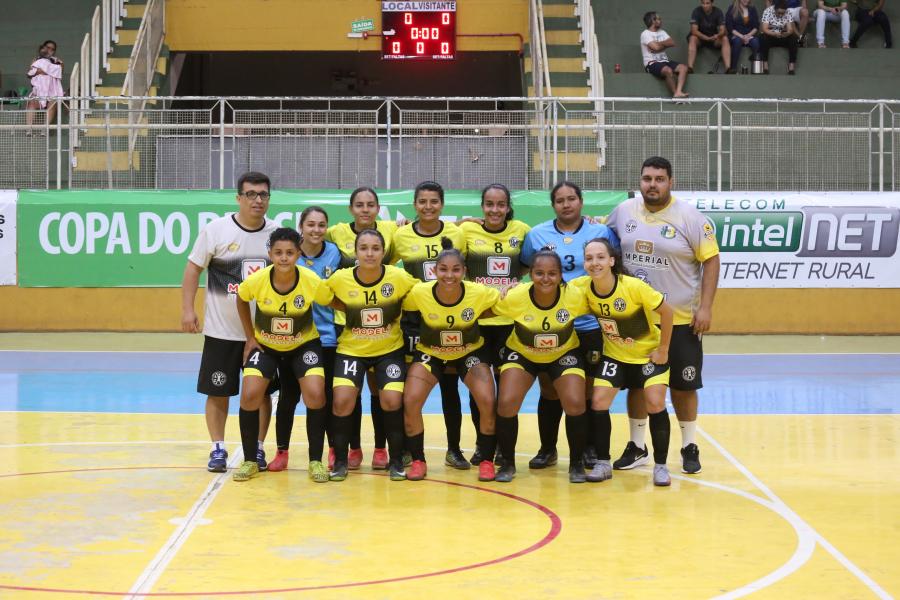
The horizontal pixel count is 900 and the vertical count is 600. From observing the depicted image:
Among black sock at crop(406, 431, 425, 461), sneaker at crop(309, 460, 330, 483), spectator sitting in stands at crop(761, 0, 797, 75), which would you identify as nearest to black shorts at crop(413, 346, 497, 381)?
black sock at crop(406, 431, 425, 461)

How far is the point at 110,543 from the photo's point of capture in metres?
6.34

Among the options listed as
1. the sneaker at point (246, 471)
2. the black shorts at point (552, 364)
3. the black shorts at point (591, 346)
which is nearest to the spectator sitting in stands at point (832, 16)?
the black shorts at point (591, 346)

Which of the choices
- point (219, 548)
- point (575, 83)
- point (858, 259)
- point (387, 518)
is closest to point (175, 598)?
point (219, 548)

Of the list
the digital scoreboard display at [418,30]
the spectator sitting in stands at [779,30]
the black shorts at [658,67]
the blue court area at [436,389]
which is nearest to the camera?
the blue court area at [436,389]

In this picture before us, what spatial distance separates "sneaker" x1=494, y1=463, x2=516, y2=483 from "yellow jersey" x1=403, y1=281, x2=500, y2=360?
850 millimetres

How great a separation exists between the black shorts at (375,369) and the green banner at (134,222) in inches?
367

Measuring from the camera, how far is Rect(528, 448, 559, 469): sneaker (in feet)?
28.2

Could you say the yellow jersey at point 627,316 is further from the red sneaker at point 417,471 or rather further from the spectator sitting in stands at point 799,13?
the spectator sitting in stands at point 799,13

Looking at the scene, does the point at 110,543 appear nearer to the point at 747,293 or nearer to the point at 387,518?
the point at 387,518

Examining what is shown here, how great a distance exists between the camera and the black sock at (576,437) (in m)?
8.15

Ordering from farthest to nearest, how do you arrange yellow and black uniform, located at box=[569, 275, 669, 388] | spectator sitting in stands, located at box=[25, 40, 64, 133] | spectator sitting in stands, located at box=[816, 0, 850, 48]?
1. spectator sitting in stands, located at box=[816, 0, 850, 48]
2. spectator sitting in stands, located at box=[25, 40, 64, 133]
3. yellow and black uniform, located at box=[569, 275, 669, 388]

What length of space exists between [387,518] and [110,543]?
5.22ft

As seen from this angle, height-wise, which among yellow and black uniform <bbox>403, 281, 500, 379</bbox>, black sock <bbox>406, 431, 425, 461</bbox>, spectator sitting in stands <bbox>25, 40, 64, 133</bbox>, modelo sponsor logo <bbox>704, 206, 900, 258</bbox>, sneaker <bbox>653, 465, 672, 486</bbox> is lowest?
sneaker <bbox>653, 465, 672, 486</bbox>

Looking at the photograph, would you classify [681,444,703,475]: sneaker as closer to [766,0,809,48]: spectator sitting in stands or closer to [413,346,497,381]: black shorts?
[413,346,497,381]: black shorts
